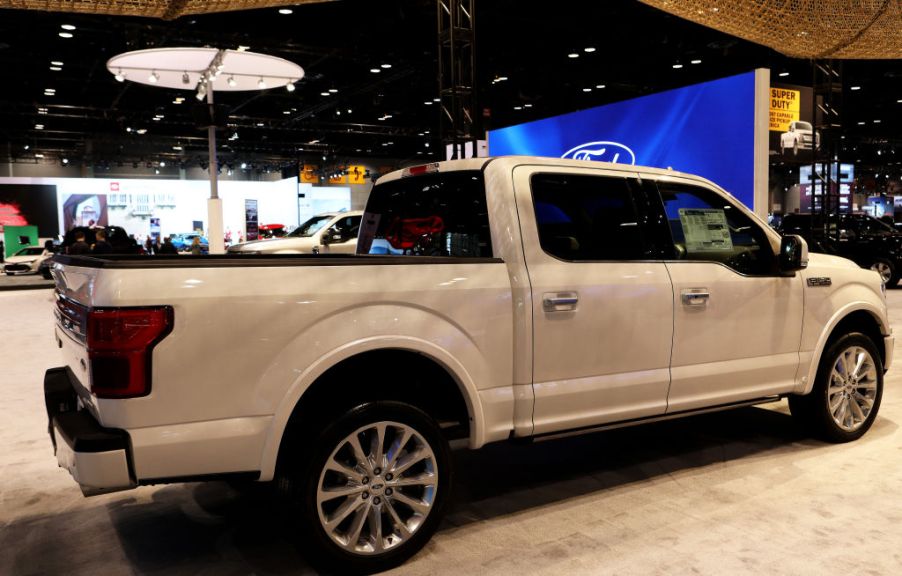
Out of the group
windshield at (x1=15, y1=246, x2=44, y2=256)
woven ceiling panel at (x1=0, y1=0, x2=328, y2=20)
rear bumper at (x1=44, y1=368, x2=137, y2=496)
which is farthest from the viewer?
windshield at (x1=15, y1=246, x2=44, y2=256)

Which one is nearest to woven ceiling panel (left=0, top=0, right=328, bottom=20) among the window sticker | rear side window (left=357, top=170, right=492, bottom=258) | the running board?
rear side window (left=357, top=170, right=492, bottom=258)

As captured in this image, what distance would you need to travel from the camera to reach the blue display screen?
393 inches

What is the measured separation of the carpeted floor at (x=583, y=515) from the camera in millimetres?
3029

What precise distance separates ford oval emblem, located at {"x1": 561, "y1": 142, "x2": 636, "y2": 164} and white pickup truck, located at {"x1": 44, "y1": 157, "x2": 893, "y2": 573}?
24.8 ft

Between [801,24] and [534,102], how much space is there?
21.2 meters

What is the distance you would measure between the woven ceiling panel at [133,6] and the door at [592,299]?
84.5 inches

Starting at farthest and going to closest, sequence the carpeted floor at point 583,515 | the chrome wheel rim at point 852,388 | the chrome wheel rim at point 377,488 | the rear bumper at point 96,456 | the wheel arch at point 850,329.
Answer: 1. the chrome wheel rim at point 852,388
2. the wheel arch at point 850,329
3. the carpeted floor at point 583,515
4. the chrome wheel rim at point 377,488
5. the rear bumper at point 96,456

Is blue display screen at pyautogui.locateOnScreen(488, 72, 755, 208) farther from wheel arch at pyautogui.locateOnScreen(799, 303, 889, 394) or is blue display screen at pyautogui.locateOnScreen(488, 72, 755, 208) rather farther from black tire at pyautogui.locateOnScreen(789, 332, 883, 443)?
black tire at pyautogui.locateOnScreen(789, 332, 883, 443)

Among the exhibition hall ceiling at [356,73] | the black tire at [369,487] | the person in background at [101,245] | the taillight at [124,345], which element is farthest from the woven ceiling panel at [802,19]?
the person in background at [101,245]

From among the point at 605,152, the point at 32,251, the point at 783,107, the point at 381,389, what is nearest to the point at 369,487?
the point at 381,389

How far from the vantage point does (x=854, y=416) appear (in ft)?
15.3

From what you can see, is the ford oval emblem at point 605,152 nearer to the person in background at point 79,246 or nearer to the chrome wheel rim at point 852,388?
the chrome wheel rim at point 852,388

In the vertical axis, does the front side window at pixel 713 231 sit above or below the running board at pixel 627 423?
above

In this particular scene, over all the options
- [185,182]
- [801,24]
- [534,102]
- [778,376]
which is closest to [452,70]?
[801,24]
